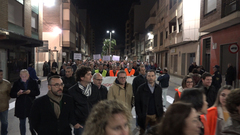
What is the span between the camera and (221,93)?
11.2ft

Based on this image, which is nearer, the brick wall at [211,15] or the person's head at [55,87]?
the person's head at [55,87]

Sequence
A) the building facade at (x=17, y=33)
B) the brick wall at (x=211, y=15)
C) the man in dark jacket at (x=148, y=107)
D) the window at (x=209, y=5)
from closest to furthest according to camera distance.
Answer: the man in dark jacket at (x=148, y=107) < the brick wall at (x=211, y=15) < the building facade at (x=17, y=33) < the window at (x=209, y=5)

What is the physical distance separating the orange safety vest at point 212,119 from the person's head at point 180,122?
1331mm

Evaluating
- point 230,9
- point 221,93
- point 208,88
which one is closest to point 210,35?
point 230,9

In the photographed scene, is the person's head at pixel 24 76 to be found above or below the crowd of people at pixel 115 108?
above

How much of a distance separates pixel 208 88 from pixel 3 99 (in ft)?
15.3

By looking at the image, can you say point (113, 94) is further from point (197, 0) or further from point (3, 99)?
point (197, 0)

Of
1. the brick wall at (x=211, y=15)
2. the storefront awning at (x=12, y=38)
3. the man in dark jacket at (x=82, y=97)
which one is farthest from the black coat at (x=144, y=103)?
the brick wall at (x=211, y=15)

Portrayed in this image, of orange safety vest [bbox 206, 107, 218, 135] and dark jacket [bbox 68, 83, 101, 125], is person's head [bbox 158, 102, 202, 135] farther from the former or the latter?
dark jacket [bbox 68, 83, 101, 125]

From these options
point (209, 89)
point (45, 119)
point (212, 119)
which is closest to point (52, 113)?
point (45, 119)

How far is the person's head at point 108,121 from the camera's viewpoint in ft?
5.11

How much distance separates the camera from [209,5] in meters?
17.6

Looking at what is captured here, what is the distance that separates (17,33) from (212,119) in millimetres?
16609

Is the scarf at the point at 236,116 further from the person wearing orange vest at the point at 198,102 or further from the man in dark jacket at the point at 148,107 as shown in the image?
the man in dark jacket at the point at 148,107
